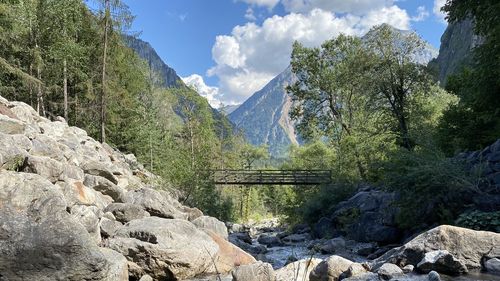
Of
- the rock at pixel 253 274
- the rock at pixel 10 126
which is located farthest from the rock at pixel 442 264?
the rock at pixel 10 126

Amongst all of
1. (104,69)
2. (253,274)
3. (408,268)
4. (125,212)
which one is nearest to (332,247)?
(408,268)

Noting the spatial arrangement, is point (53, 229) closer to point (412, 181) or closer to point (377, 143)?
point (412, 181)

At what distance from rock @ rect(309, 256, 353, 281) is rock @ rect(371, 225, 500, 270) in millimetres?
839

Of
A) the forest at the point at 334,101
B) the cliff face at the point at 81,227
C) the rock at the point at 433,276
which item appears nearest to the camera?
the cliff face at the point at 81,227

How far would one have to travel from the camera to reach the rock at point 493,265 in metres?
8.56

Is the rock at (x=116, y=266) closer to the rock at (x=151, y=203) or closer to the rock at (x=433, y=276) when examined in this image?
the rock at (x=151, y=203)

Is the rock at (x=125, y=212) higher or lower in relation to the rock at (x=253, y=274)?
higher

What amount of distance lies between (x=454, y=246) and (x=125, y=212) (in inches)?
344

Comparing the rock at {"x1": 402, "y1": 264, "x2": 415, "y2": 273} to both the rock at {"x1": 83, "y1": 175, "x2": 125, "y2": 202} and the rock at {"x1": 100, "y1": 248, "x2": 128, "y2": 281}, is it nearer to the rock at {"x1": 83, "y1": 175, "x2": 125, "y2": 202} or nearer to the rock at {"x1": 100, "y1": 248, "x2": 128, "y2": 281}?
the rock at {"x1": 100, "y1": 248, "x2": 128, "y2": 281}

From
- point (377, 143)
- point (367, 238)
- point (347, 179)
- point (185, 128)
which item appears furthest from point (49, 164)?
point (185, 128)

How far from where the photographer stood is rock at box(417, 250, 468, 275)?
8.65 metres

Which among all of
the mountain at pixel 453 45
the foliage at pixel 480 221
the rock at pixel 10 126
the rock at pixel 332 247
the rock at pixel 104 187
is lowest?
the rock at pixel 332 247

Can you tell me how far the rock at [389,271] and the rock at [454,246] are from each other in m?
0.63

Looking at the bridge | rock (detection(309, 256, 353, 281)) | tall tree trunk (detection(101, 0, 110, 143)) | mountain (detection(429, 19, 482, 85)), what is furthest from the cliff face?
mountain (detection(429, 19, 482, 85))
